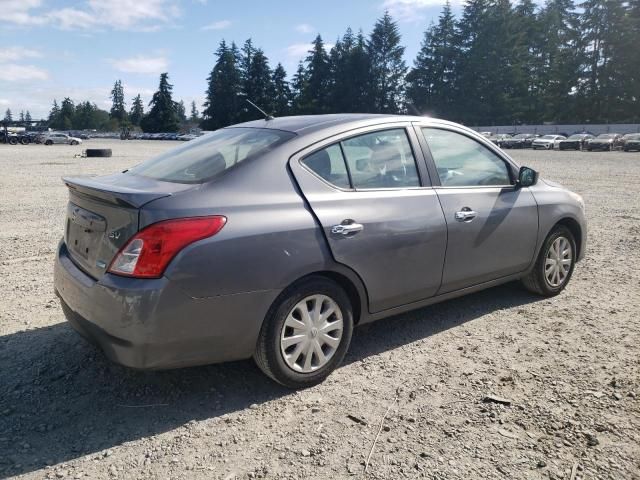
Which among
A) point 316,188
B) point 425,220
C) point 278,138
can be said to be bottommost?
point 425,220

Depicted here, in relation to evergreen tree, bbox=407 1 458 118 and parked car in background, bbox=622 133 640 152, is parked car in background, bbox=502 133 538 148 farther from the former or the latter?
evergreen tree, bbox=407 1 458 118

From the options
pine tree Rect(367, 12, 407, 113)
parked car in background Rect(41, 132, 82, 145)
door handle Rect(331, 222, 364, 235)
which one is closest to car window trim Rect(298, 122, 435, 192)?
door handle Rect(331, 222, 364, 235)

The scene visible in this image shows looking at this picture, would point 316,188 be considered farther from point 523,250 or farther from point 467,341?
point 523,250

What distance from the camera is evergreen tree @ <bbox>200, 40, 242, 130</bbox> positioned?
334 ft

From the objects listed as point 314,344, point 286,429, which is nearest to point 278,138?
point 314,344

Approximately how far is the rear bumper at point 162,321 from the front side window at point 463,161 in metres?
1.84

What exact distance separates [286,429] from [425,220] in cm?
174

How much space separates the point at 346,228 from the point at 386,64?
98.7 m

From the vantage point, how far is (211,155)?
3584 mm

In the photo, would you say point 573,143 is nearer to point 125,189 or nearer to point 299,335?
point 299,335

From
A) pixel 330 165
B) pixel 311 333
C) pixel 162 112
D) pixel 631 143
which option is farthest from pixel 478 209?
pixel 162 112

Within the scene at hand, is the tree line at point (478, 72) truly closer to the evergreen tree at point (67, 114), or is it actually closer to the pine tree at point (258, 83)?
the pine tree at point (258, 83)

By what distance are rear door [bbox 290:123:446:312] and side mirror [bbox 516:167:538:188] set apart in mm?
1118

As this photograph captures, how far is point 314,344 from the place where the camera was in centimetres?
330
